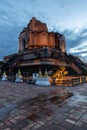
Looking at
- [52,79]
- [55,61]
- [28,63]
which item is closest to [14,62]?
[28,63]

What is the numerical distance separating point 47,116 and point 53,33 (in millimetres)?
28982

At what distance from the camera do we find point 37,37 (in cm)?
2898

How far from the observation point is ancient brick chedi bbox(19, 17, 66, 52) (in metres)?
28.8

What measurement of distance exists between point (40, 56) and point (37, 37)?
355 inches

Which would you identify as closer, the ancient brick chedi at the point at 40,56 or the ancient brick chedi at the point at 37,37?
the ancient brick chedi at the point at 40,56

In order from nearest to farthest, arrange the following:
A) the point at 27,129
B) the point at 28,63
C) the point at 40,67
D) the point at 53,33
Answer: the point at 27,129
the point at 40,67
the point at 28,63
the point at 53,33

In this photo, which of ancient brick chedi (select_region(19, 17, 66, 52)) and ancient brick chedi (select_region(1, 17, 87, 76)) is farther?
ancient brick chedi (select_region(19, 17, 66, 52))

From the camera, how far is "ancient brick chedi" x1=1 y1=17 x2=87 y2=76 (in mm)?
20875

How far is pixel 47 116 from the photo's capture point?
4117mm

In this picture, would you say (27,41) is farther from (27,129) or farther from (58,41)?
(27,129)

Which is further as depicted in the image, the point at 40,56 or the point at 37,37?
the point at 37,37

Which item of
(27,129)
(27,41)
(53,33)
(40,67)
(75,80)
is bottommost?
(27,129)

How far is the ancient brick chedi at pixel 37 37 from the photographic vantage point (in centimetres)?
2875

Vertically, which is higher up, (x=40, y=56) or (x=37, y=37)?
(x=37, y=37)
